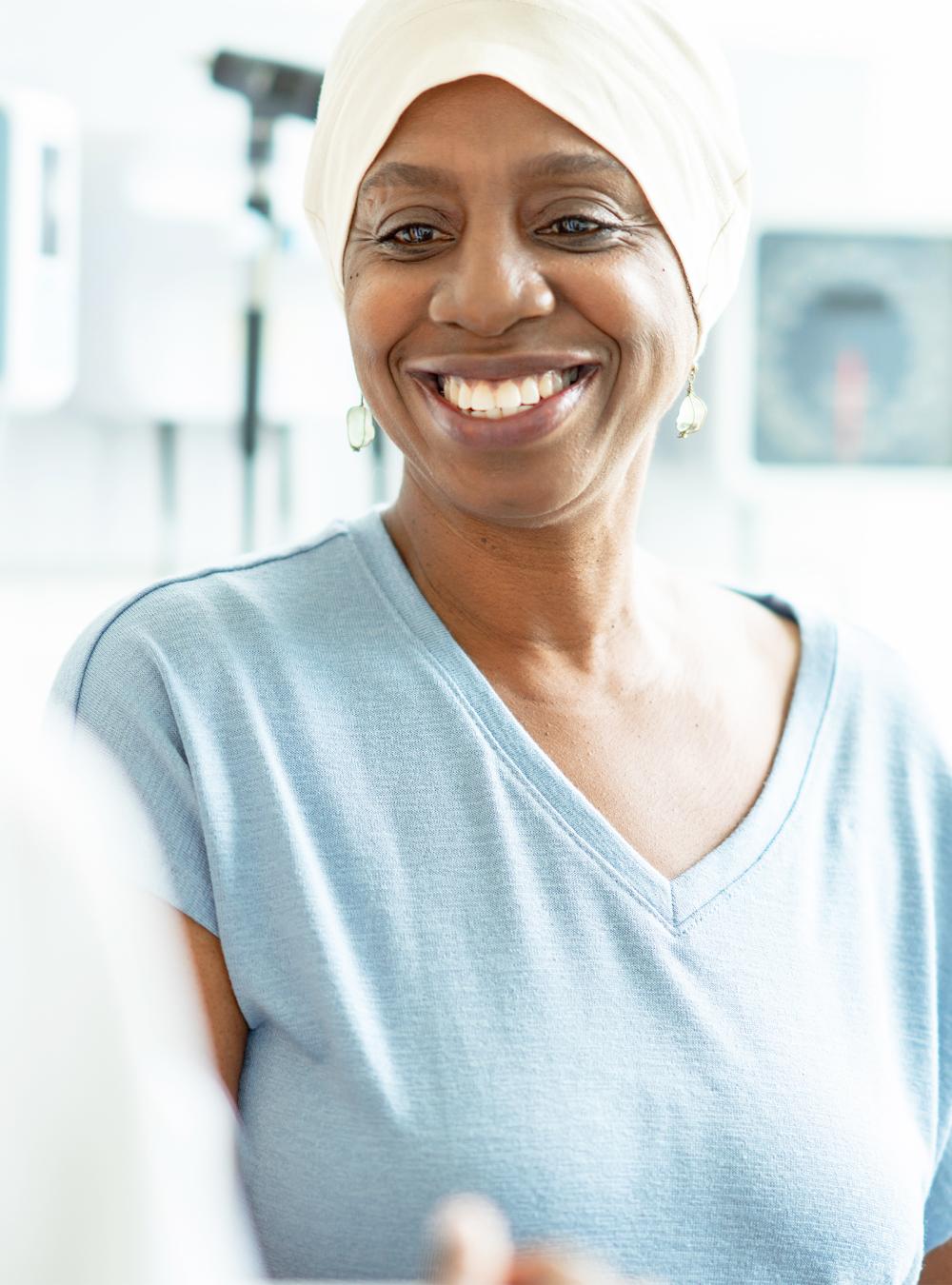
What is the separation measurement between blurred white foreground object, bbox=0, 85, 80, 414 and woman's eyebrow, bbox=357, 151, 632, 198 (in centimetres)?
133

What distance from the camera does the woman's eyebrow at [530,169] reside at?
3.13ft

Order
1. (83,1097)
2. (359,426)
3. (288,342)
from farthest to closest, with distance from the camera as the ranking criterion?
(288,342), (359,426), (83,1097)

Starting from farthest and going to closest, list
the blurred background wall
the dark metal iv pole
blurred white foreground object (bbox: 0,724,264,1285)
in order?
the blurred background wall
the dark metal iv pole
blurred white foreground object (bbox: 0,724,264,1285)

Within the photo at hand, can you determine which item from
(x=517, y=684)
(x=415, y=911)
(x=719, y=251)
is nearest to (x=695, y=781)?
(x=517, y=684)

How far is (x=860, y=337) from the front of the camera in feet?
8.59

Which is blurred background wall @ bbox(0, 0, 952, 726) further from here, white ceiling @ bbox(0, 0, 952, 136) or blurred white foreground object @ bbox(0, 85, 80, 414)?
blurred white foreground object @ bbox(0, 85, 80, 414)

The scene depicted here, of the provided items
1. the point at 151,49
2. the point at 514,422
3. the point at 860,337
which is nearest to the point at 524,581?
the point at 514,422

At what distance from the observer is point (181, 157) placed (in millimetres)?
2438

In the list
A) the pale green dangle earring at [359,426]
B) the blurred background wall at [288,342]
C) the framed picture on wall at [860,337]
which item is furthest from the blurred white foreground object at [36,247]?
the pale green dangle earring at [359,426]

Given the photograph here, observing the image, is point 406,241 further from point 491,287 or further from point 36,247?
point 36,247

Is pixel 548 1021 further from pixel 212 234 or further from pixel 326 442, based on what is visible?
pixel 326 442

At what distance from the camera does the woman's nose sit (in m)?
0.95

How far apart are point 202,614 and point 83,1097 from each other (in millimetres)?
577

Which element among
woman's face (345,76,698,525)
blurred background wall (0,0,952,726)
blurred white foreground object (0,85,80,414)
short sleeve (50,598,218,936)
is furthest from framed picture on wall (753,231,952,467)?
short sleeve (50,598,218,936)
